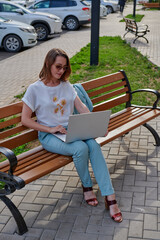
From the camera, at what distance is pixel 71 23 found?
19.1m

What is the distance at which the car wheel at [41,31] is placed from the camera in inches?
622

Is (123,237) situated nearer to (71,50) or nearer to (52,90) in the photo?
(52,90)

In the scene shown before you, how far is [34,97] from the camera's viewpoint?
3801 mm

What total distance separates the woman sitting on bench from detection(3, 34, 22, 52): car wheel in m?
9.60

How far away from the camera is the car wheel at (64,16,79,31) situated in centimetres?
1902

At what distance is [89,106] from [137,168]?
0.95 meters

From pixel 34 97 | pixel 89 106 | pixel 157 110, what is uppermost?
pixel 34 97

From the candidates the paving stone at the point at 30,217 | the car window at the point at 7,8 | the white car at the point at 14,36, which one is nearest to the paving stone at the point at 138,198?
the paving stone at the point at 30,217

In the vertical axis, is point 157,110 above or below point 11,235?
above

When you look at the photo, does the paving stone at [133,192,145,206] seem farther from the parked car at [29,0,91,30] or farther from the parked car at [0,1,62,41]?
the parked car at [29,0,91,30]

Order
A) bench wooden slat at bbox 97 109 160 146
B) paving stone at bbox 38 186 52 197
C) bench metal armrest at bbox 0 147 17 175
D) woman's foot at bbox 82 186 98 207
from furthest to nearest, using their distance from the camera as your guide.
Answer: bench wooden slat at bbox 97 109 160 146 < paving stone at bbox 38 186 52 197 < woman's foot at bbox 82 186 98 207 < bench metal armrest at bbox 0 147 17 175

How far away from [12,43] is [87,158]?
10183 mm

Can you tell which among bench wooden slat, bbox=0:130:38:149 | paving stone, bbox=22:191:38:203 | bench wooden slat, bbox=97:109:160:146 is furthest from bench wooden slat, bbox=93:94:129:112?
paving stone, bbox=22:191:38:203

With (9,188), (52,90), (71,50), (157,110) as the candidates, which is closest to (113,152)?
(157,110)
